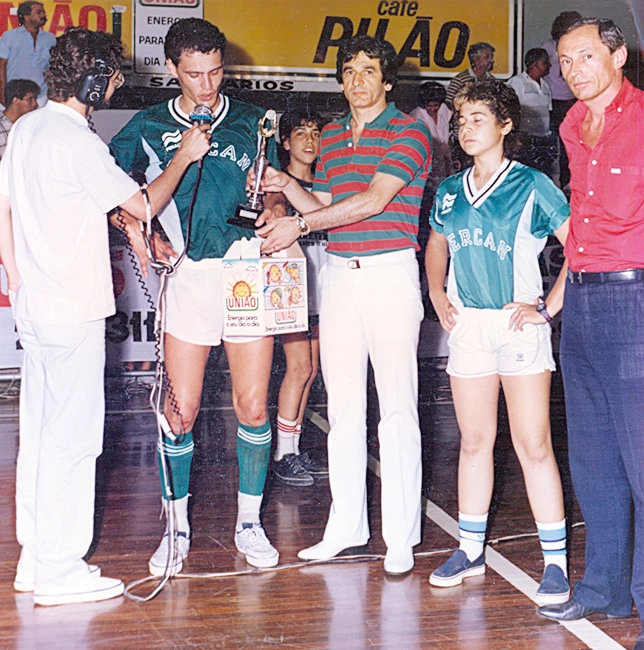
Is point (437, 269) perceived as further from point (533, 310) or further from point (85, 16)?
point (85, 16)

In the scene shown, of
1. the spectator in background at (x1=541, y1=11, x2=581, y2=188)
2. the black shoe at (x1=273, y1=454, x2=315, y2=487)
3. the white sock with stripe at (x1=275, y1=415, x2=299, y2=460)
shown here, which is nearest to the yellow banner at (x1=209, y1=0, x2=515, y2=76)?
the spectator in background at (x1=541, y1=11, x2=581, y2=188)

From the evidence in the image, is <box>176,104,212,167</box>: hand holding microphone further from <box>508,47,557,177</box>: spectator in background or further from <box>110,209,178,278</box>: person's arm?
<box>508,47,557,177</box>: spectator in background

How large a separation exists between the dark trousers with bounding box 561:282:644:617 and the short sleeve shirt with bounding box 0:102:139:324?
1.40 meters

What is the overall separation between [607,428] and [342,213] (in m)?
1.06

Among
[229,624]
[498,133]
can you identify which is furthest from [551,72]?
[229,624]

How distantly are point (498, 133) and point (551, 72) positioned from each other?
5.00 metres

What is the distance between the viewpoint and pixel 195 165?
10.5 feet

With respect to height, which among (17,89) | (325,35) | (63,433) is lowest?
(63,433)

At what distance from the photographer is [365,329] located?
3189mm

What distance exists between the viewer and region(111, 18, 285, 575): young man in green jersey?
10.5 feet

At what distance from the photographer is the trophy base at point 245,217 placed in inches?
→ 123

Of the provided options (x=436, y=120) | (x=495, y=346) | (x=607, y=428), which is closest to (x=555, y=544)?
(x=607, y=428)

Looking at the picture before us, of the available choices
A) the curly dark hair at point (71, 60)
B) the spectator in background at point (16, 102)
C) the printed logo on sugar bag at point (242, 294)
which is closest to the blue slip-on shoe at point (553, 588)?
the printed logo on sugar bag at point (242, 294)

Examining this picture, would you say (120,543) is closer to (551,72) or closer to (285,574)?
(285,574)
